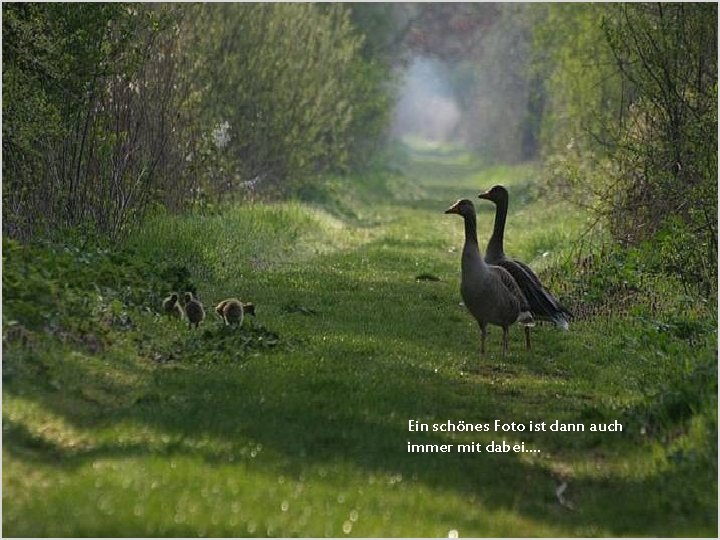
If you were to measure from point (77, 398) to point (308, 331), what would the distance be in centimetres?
459

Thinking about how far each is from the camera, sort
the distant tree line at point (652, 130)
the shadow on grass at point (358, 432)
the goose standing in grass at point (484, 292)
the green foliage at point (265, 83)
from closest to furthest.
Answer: the shadow on grass at point (358, 432)
the goose standing in grass at point (484, 292)
the distant tree line at point (652, 130)
the green foliage at point (265, 83)

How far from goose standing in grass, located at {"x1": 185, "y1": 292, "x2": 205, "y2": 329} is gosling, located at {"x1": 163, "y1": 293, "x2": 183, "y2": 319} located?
10 centimetres

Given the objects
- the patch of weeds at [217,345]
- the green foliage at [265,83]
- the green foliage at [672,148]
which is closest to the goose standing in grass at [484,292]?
the patch of weeds at [217,345]

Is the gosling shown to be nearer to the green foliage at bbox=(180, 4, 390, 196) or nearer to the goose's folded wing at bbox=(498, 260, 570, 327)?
the goose's folded wing at bbox=(498, 260, 570, 327)

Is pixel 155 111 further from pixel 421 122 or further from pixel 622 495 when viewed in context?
pixel 421 122

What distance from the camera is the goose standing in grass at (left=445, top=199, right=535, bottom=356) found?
1395 centimetres

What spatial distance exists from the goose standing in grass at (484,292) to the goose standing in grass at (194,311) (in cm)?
319

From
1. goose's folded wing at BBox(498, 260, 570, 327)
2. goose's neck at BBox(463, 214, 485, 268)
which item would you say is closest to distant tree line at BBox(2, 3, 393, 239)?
goose's neck at BBox(463, 214, 485, 268)

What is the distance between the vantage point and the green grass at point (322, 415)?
826 cm

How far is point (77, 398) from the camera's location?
35.8 ft

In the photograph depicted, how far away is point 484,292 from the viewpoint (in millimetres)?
13922

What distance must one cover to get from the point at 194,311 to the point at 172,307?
28 centimetres

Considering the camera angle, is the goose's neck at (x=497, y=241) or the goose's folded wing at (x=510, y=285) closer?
the goose's folded wing at (x=510, y=285)

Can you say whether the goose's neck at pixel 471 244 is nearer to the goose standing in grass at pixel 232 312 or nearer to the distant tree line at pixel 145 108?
the goose standing in grass at pixel 232 312
